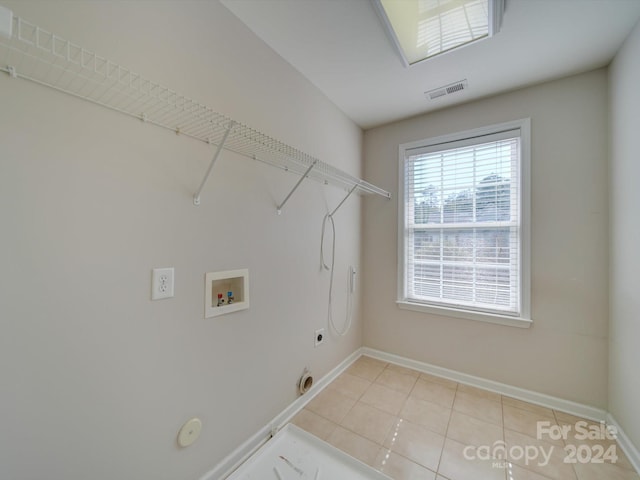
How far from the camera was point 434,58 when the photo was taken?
1729mm

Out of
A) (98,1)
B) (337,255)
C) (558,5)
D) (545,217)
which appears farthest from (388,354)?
(98,1)

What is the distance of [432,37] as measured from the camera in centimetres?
154

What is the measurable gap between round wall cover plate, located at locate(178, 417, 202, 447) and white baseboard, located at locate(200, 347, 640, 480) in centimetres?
23

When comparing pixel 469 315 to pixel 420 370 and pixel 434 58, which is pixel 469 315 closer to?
pixel 420 370

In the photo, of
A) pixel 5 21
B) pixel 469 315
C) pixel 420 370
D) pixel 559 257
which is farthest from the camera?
pixel 420 370

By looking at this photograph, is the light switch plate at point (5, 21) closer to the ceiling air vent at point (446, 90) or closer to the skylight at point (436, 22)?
the skylight at point (436, 22)

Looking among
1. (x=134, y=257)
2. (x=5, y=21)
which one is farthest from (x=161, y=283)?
(x=5, y=21)

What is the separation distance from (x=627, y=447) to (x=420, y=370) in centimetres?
127

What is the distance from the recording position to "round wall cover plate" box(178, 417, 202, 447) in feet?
3.94

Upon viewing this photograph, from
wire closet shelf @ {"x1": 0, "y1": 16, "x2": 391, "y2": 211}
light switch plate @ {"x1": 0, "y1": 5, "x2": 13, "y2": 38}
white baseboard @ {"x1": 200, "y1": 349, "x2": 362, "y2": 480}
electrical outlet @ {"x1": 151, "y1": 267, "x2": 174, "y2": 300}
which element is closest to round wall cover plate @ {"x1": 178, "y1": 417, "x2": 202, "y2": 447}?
white baseboard @ {"x1": 200, "y1": 349, "x2": 362, "y2": 480}

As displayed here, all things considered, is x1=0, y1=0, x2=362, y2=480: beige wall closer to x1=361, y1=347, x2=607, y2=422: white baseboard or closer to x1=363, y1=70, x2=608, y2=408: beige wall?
x1=361, y1=347, x2=607, y2=422: white baseboard

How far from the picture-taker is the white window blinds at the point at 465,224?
6.97ft

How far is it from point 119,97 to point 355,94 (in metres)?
1.76

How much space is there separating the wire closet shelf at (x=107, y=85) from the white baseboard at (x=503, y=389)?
7.68 ft
